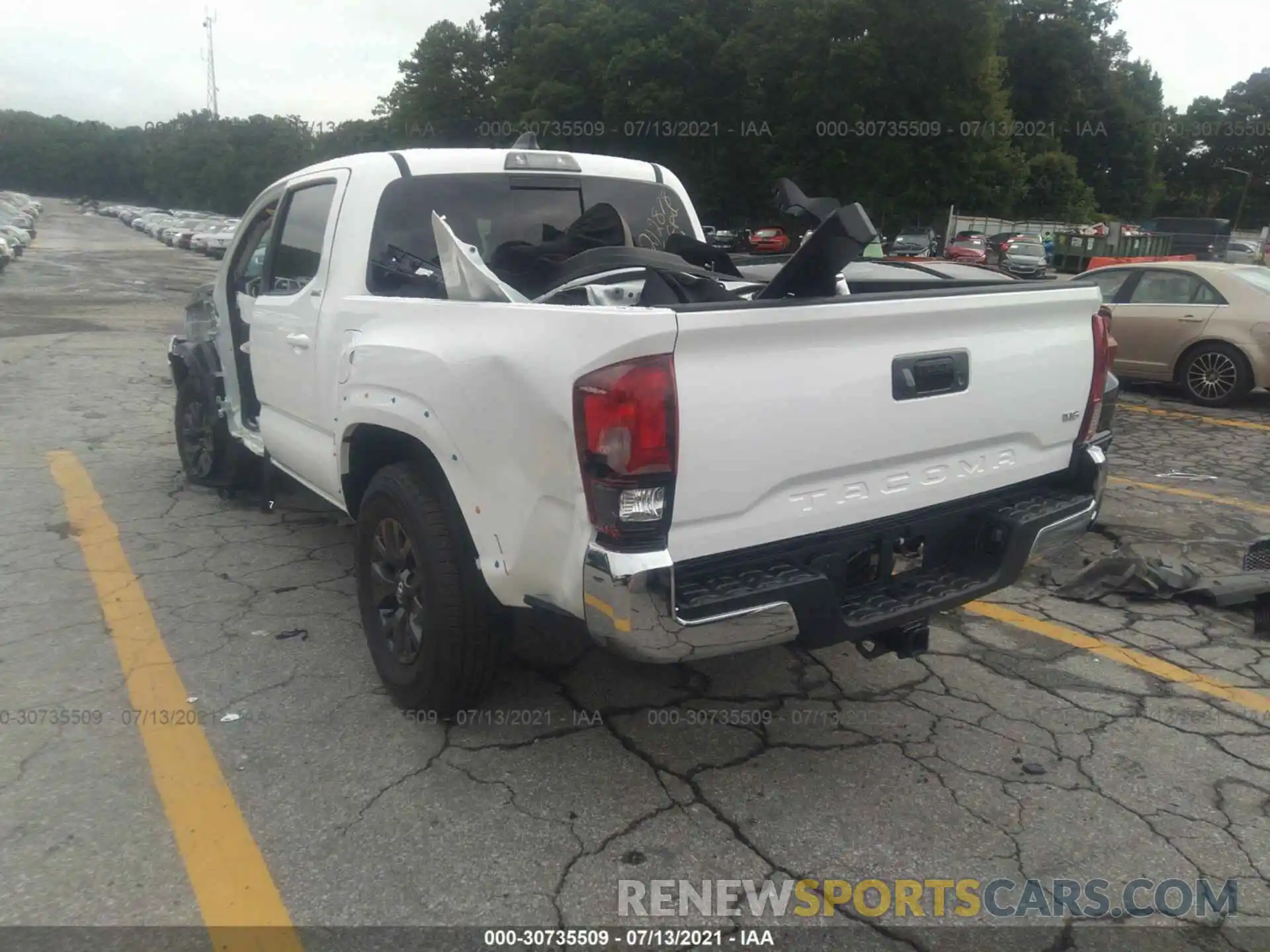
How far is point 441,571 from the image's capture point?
2.99m

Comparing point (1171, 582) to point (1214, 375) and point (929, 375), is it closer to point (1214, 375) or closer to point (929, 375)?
point (929, 375)

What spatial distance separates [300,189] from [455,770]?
2928 millimetres

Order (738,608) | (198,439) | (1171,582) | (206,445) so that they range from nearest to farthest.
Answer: (738,608) → (1171,582) → (206,445) → (198,439)

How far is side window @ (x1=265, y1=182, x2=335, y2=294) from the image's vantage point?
13.6 feet

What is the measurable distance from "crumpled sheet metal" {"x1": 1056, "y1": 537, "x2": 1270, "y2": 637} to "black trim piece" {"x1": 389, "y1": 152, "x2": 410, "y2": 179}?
3675mm

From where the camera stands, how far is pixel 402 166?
3.93 meters

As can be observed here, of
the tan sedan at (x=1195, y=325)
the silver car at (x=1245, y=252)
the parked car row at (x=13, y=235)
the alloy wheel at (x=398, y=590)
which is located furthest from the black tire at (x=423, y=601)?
the silver car at (x=1245, y=252)

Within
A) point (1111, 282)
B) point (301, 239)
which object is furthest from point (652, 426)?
point (1111, 282)

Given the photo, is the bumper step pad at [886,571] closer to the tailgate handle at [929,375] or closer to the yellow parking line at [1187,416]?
the tailgate handle at [929,375]

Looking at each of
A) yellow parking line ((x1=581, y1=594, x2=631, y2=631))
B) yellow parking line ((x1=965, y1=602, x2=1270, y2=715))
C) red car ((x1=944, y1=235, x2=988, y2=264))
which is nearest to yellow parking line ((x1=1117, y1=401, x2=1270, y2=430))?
yellow parking line ((x1=965, y1=602, x2=1270, y2=715))

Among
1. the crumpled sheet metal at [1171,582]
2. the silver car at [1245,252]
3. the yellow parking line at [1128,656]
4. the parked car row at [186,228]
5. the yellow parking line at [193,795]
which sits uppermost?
the silver car at [1245,252]

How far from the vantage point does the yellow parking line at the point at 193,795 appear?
2.41 meters

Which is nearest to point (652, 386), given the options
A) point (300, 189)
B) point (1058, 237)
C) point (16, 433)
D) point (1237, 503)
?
point (300, 189)

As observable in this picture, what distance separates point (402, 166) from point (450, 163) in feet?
0.75
